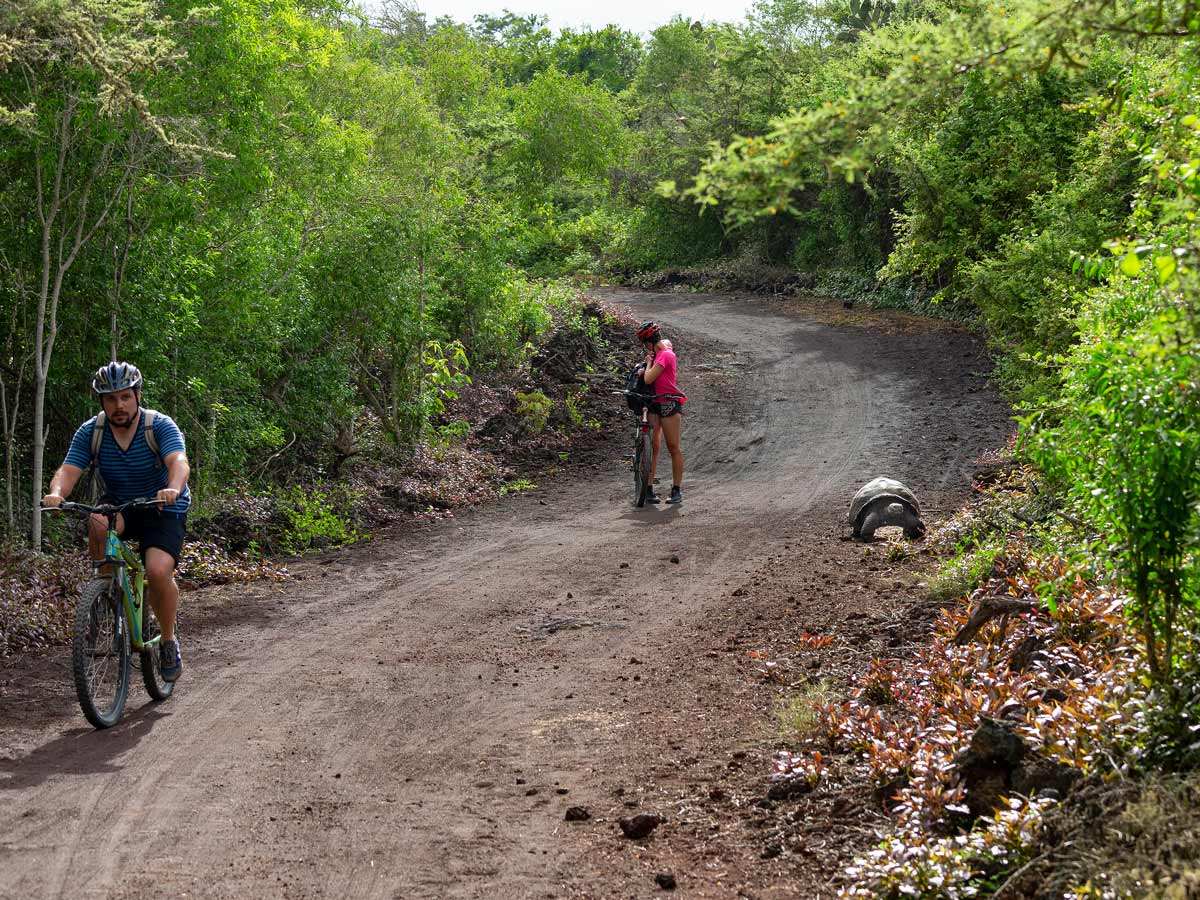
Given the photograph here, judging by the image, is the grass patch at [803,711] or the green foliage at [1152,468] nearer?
the green foliage at [1152,468]

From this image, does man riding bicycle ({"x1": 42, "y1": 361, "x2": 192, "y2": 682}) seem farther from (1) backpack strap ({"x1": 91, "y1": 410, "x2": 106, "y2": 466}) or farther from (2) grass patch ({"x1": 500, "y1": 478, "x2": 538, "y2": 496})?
(2) grass patch ({"x1": 500, "y1": 478, "x2": 538, "y2": 496})

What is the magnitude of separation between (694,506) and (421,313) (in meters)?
4.86

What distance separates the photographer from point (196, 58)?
11820 millimetres

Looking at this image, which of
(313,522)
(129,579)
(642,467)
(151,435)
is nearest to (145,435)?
(151,435)

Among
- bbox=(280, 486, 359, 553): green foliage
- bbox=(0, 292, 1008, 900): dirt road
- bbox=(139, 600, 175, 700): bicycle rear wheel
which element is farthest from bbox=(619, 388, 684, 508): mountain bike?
bbox=(139, 600, 175, 700): bicycle rear wheel

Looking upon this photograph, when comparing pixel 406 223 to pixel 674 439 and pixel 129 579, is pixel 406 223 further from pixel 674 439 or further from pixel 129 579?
pixel 129 579

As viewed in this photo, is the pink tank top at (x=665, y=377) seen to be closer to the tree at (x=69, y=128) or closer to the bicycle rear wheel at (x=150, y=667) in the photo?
the tree at (x=69, y=128)

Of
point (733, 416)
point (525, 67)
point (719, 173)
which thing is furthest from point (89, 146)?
point (525, 67)

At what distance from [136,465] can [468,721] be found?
102 inches

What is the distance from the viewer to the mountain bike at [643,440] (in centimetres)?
1321

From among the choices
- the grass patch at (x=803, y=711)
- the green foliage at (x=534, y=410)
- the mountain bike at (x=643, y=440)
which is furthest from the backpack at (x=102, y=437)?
the green foliage at (x=534, y=410)

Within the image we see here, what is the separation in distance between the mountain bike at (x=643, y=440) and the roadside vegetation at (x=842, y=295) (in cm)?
233

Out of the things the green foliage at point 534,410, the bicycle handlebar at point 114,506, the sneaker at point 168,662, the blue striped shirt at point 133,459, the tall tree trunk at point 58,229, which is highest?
the tall tree trunk at point 58,229

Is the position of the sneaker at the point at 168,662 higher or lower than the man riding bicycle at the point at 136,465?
lower
